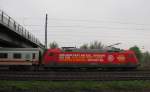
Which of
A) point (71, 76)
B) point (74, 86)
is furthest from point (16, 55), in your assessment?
point (74, 86)

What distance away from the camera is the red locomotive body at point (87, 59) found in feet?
118

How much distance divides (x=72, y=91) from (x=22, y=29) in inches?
1239

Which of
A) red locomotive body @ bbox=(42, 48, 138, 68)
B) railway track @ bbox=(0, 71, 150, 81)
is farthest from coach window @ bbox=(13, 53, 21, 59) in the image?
railway track @ bbox=(0, 71, 150, 81)

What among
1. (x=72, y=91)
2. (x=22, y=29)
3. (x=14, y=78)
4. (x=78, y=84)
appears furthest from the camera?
(x=22, y=29)

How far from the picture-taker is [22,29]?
47.1 meters

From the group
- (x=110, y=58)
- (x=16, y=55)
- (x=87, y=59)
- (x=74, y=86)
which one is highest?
(x=16, y=55)

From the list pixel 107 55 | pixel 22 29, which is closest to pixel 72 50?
pixel 107 55

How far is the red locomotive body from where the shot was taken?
36000 mm

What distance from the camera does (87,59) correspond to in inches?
1443

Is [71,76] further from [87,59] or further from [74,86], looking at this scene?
[87,59]

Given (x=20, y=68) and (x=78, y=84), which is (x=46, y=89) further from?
(x=20, y=68)

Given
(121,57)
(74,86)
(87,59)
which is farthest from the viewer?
(121,57)

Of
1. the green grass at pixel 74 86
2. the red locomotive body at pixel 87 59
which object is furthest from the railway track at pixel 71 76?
the red locomotive body at pixel 87 59

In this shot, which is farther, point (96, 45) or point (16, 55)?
point (96, 45)
